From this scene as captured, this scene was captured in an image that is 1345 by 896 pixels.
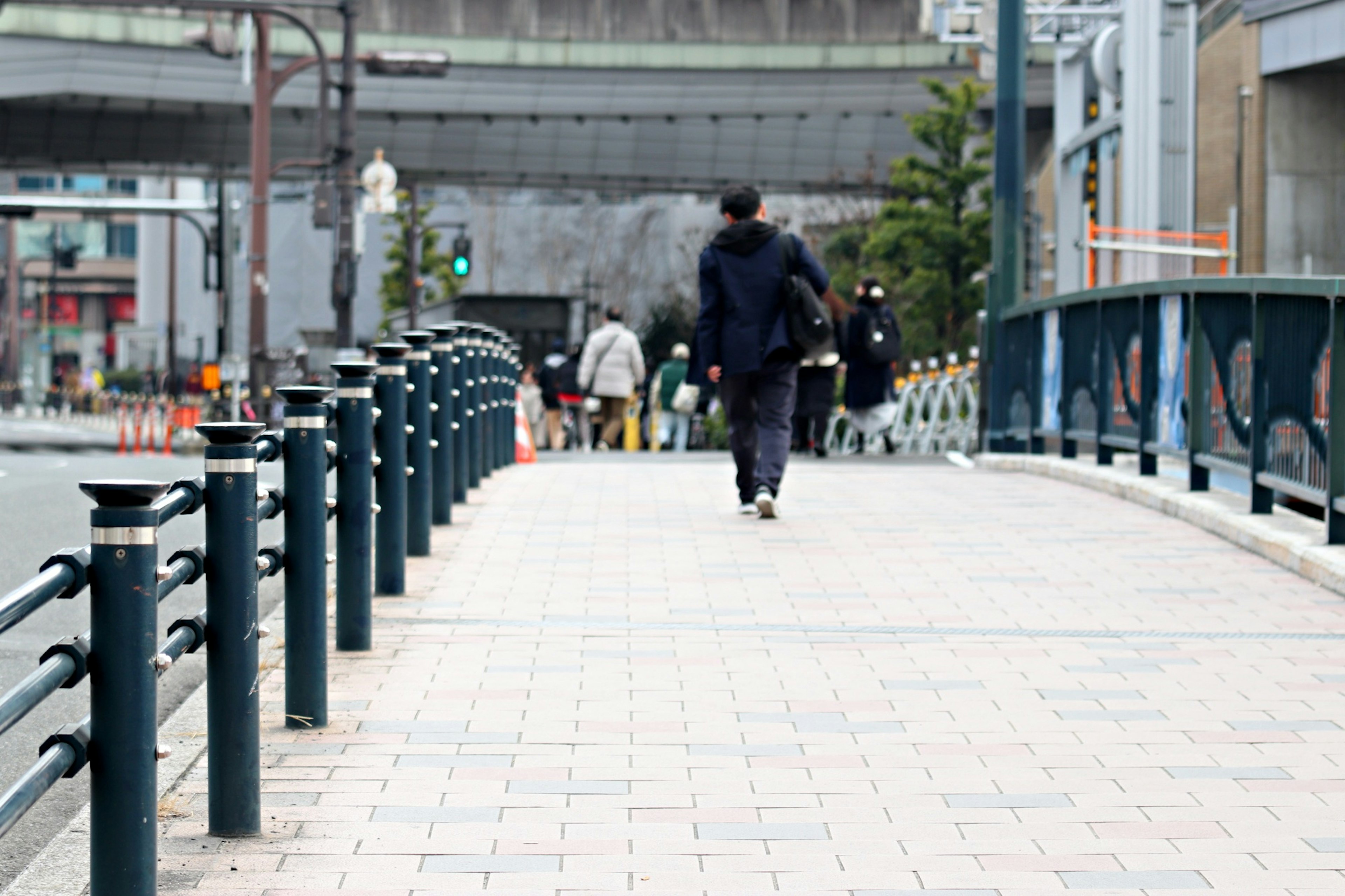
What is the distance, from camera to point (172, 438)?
31844 millimetres

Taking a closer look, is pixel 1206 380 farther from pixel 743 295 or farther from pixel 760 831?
pixel 760 831

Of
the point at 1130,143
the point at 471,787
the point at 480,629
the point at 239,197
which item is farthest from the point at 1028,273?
the point at 239,197

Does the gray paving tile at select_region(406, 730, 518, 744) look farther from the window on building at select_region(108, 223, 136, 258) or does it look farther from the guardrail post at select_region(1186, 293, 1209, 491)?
the window on building at select_region(108, 223, 136, 258)

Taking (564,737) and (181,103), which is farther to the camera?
(181,103)

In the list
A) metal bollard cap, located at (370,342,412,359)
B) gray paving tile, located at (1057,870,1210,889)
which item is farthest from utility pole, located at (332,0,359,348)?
gray paving tile, located at (1057,870,1210,889)

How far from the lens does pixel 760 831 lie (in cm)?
401

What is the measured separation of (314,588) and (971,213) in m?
29.0

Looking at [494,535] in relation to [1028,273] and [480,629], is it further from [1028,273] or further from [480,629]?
[1028,273]

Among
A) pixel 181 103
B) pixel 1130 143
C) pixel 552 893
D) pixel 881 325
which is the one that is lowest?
pixel 552 893

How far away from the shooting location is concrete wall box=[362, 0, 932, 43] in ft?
137

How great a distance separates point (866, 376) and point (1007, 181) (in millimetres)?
2642

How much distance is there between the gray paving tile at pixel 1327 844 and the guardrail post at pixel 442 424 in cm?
556

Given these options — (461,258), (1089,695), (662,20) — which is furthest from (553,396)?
(1089,695)

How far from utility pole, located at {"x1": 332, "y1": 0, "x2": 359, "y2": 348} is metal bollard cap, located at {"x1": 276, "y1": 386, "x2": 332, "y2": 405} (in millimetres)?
19097
